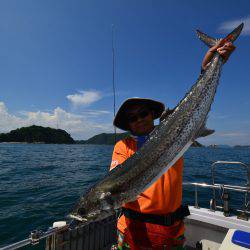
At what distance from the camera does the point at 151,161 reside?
2795 mm

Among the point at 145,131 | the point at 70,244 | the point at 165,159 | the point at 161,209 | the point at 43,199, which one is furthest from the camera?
the point at 43,199

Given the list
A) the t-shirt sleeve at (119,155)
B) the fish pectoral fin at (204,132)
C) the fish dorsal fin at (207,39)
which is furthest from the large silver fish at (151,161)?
the fish dorsal fin at (207,39)

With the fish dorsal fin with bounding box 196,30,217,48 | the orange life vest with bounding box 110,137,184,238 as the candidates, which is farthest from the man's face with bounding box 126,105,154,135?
the fish dorsal fin with bounding box 196,30,217,48

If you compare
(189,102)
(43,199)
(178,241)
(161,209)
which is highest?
(189,102)

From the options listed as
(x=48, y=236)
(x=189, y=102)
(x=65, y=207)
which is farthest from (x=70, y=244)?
(x=65, y=207)

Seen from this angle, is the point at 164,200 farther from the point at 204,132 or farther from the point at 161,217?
the point at 204,132

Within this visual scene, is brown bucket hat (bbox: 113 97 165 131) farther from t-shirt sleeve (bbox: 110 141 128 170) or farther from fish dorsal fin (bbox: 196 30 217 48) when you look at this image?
fish dorsal fin (bbox: 196 30 217 48)

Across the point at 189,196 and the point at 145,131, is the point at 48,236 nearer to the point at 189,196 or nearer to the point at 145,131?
the point at 145,131

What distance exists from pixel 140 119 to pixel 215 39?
163 centimetres

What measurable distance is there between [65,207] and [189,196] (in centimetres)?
748

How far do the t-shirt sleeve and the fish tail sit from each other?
1981mm

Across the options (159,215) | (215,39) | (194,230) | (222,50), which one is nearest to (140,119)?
(159,215)

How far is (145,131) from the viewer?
3.64 m

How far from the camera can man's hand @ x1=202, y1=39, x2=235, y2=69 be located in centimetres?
330
